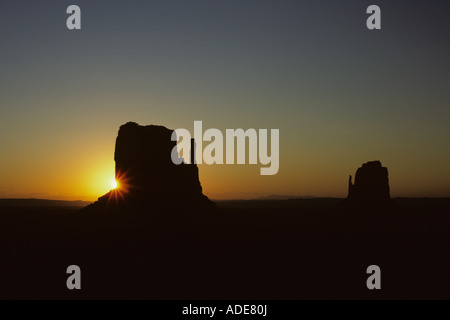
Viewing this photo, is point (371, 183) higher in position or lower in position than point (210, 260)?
higher

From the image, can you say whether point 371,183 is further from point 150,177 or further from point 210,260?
point 210,260

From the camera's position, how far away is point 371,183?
119562 mm

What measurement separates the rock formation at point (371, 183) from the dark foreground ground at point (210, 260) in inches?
1124

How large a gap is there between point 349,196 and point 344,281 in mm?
79167

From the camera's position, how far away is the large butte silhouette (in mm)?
88312

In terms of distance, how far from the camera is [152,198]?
88.4 m

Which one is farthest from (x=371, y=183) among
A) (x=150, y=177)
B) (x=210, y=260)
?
(x=210, y=260)

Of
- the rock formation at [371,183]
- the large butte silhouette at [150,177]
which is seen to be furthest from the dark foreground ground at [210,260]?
the rock formation at [371,183]

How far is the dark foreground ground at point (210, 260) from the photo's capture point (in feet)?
152

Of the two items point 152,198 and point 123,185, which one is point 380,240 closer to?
point 152,198

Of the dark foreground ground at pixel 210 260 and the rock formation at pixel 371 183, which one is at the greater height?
the rock formation at pixel 371 183

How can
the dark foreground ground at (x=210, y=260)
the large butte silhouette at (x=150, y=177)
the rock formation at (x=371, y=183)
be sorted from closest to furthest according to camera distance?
the dark foreground ground at (x=210, y=260)
the large butte silhouette at (x=150, y=177)
the rock formation at (x=371, y=183)

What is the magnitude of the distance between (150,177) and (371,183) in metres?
63.0

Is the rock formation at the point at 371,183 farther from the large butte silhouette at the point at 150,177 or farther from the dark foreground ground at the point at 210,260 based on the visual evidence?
the large butte silhouette at the point at 150,177
